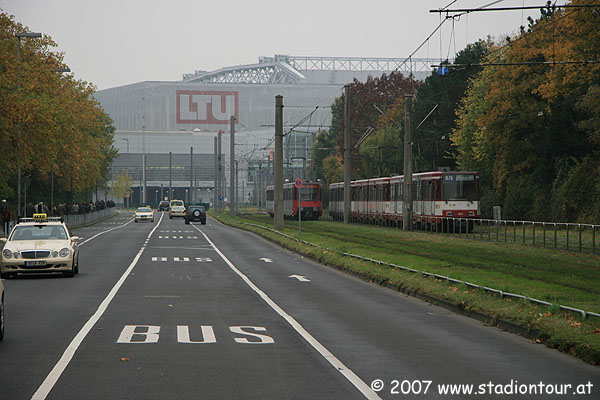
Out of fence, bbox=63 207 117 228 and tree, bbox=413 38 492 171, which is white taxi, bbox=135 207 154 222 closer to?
fence, bbox=63 207 117 228

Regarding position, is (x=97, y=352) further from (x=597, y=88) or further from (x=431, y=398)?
(x=597, y=88)

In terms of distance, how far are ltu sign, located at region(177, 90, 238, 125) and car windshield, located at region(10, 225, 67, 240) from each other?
16950 cm

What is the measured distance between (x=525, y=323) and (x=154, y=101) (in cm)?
18740

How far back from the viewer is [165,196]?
647 feet

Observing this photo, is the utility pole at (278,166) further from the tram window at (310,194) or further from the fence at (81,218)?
the tram window at (310,194)

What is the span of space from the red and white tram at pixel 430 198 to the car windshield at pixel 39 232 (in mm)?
25149

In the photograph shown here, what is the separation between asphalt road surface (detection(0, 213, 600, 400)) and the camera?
9.02 meters

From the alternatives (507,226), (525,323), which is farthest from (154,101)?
(525,323)

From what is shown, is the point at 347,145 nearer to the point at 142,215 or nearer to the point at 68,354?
the point at 142,215

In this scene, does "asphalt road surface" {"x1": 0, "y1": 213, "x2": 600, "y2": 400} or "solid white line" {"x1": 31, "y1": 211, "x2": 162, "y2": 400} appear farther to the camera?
"asphalt road surface" {"x1": 0, "y1": 213, "x2": 600, "y2": 400}

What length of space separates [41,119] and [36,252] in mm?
24829

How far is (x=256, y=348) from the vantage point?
38.4ft

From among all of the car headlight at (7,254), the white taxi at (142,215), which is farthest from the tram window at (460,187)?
the white taxi at (142,215)

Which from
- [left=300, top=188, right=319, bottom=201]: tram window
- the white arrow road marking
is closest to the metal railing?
the white arrow road marking
